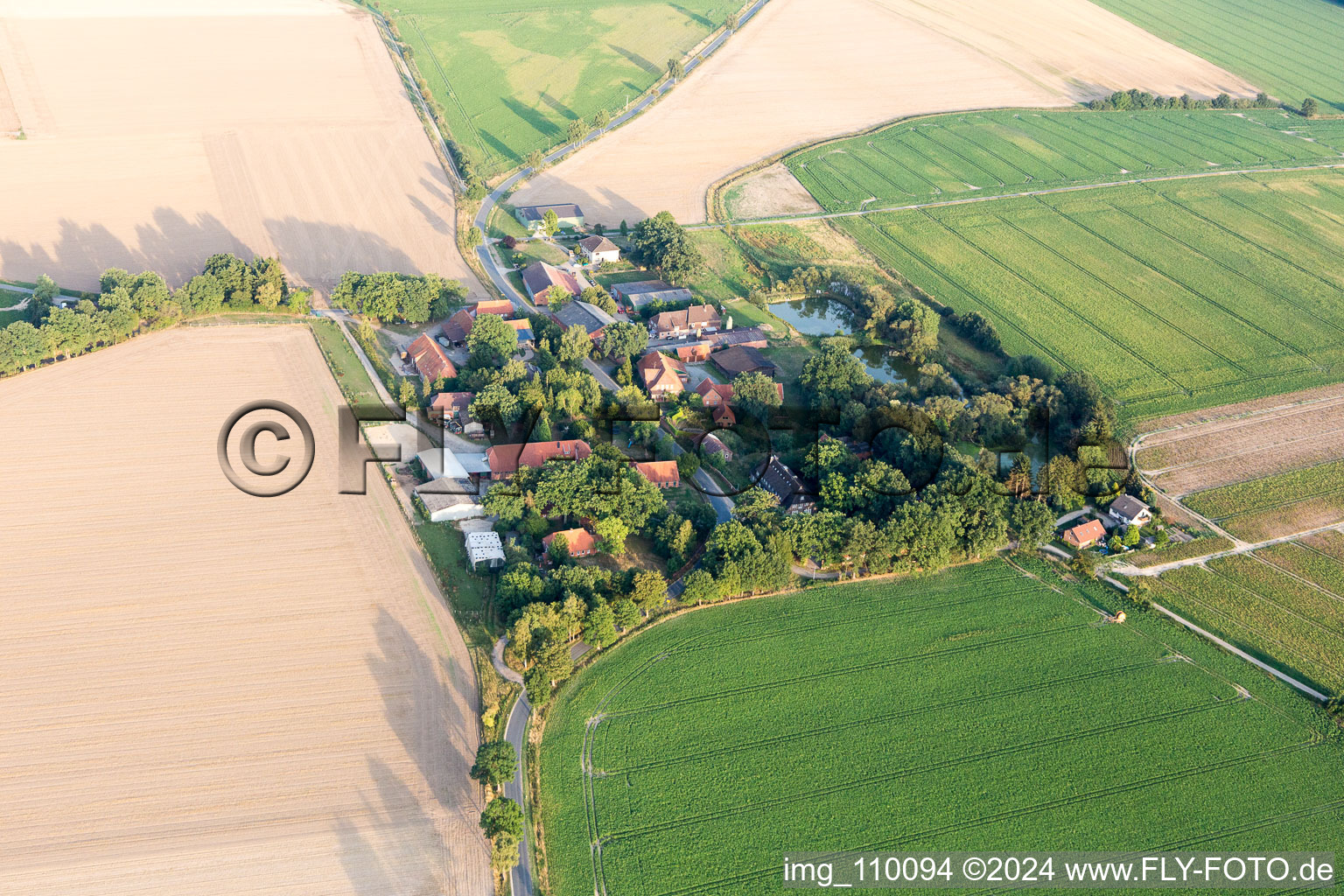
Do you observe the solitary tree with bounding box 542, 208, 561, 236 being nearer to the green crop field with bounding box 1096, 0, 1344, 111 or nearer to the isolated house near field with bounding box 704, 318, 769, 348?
the isolated house near field with bounding box 704, 318, 769, 348

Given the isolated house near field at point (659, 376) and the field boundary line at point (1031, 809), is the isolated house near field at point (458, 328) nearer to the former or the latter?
the isolated house near field at point (659, 376)

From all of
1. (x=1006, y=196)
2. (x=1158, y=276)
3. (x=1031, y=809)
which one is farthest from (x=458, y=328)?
(x=1158, y=276)

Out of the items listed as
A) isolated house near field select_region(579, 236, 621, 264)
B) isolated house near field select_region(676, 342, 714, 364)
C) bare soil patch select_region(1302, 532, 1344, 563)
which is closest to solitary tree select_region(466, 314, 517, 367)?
isolated house near field select_region(676, 342, 714, 364)

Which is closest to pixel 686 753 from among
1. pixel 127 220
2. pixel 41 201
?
pixel 127 220

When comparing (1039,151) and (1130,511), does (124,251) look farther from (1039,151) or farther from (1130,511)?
(1039,151)

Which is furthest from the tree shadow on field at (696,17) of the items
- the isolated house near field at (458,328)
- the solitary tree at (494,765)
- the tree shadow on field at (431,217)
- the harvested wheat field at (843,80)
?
the solitary tree at (494,765)

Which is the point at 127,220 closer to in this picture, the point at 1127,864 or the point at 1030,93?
the point at 1127,864
